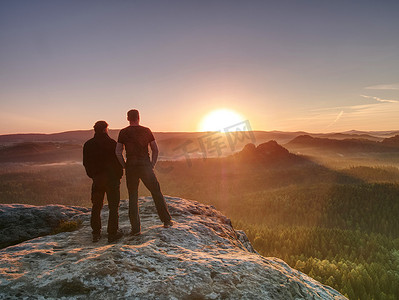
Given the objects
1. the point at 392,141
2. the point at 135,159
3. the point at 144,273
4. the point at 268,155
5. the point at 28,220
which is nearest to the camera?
the point at 144,273

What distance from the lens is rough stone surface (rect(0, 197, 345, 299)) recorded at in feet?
11.1

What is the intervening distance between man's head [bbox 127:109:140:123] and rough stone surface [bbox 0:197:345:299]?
2764 millimetres

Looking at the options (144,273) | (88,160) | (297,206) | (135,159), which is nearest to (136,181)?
(135,159)

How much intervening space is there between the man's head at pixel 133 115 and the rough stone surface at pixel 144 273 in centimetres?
276

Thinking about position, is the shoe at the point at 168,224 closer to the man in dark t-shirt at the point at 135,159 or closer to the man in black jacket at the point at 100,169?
the man in dark t-shirt at the point at 135,159

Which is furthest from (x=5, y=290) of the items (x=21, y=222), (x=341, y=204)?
(x=341, y=204)

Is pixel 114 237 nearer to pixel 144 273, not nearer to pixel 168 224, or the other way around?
pixel 168 224

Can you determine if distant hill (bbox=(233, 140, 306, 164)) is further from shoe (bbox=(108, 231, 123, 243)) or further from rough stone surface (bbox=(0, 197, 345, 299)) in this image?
rough stone surface (bbox=(0, 197, 345, 299))

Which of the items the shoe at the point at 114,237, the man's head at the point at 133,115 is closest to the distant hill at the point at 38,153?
the man's head at the point at 133,115

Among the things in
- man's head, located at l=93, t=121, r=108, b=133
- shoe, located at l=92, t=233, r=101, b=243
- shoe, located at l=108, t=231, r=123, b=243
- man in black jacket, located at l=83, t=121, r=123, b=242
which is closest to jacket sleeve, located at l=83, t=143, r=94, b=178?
man in black jacket, located at l=83, t=121, r=123, b=242

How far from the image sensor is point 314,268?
9461 millimetres

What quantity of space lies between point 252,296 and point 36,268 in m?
3.51

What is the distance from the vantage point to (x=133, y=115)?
605 centimetres

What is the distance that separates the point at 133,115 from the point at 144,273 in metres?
3.65
